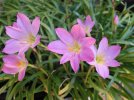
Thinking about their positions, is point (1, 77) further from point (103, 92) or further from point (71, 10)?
point (71, 10)

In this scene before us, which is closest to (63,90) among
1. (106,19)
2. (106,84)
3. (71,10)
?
(106,84)

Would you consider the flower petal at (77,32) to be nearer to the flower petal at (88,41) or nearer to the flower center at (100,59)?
the flower petal at (88,41)

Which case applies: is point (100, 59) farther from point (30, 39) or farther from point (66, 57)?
point (30, 39)

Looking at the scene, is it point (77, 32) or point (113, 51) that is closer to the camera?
point (77, 32)

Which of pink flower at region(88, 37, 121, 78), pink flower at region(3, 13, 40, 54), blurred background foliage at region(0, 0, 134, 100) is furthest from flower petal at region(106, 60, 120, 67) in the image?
pink flower at region(3, 13, 40, 54)

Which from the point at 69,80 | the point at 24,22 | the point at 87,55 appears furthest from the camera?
the point at 69,80

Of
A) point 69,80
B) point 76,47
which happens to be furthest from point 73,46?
point 69,80
